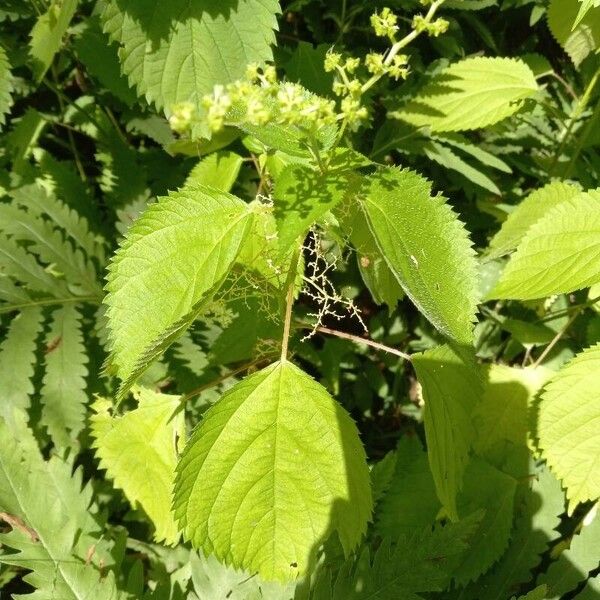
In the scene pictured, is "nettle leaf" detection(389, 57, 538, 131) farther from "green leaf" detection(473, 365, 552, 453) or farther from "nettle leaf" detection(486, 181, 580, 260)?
"green leaf" detection(473, 365, 552, 453)

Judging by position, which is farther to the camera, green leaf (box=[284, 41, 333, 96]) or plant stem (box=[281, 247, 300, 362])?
green leaf (box=[284, 41, 333, 96])

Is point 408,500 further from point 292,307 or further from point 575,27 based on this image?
point 575,27

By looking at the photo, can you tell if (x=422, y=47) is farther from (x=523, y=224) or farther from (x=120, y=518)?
(x=120, y=518)

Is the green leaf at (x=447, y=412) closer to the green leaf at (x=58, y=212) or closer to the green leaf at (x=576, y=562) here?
the green leaf at (x=576, y=562)

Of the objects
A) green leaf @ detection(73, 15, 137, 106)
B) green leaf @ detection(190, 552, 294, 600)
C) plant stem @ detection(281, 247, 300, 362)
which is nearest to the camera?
plant stem @ detection(281, 247, 300, 362)

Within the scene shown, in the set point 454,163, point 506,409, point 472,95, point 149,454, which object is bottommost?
point 506,409

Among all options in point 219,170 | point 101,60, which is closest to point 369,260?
point 219,170

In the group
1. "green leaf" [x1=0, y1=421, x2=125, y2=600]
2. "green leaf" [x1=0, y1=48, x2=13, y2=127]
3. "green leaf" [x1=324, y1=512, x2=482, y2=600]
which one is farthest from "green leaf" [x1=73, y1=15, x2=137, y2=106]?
"green leaf" [x1=324, y1=512, x2=482, y2=600]
